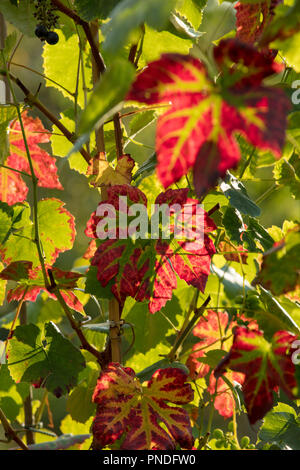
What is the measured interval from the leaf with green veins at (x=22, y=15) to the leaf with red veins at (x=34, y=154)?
14 centimetres

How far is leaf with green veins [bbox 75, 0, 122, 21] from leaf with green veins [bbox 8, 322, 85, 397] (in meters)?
0.36

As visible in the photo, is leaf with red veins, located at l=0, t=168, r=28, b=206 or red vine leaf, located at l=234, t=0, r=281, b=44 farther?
leaf with red veins, located at l=0, t=168, r=28, b=206

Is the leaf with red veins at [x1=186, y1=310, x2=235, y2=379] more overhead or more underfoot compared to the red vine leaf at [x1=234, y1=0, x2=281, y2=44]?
more underfoot

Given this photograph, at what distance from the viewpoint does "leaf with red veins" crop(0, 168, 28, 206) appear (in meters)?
0.84

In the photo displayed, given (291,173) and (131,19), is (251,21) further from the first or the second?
(131,19)

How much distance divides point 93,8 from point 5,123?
8.1 inches

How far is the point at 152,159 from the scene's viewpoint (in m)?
0.62

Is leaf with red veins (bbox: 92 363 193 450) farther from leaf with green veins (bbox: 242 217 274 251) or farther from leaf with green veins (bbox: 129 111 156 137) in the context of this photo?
leaf with green veins (bbox: 129 111 156 137)

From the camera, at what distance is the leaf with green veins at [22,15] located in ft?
2.35

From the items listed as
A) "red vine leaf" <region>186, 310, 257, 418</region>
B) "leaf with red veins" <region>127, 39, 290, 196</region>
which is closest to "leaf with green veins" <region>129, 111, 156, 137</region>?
"red vine leaf" <region>186, 310, 257, 418</region>

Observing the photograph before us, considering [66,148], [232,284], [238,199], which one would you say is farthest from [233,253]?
[66,148]

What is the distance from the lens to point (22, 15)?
0.72 meters

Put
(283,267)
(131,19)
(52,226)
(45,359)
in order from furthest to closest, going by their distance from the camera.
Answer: (52,226)
(45,359)
(283,267)
(131,19)

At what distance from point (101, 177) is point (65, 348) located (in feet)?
0.68
